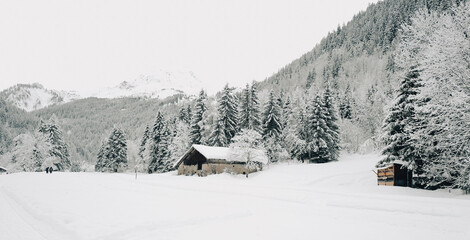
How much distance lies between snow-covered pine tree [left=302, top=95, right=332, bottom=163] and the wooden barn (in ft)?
68.0

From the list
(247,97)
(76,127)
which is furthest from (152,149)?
(76,127)

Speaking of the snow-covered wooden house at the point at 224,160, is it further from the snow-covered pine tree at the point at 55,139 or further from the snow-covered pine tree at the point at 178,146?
the snow-covered pine tree at the point at 55,139

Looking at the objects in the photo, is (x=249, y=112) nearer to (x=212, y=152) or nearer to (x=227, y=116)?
(x=227, y=116)

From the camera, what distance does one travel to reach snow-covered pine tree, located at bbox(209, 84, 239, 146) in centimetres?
4631

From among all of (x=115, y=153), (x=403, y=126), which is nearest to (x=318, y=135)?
(x=403, y=126)

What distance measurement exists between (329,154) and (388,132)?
22294 millimetres

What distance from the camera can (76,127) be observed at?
636 feet

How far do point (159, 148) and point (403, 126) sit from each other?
149 ft

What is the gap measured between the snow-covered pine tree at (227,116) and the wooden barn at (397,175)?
90.7 ft

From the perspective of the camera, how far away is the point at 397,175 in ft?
76.1

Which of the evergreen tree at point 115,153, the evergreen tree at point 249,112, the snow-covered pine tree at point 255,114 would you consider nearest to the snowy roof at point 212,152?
the evergreen tree at point 249,112

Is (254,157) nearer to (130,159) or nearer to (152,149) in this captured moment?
(152,149)

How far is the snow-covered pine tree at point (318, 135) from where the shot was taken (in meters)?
44.8

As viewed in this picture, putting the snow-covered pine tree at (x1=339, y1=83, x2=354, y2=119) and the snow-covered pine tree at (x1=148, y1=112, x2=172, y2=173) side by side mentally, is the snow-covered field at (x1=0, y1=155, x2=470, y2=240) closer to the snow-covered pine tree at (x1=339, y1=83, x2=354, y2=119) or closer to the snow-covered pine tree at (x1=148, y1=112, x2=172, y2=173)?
the snow-covered pine tree at (x1=148, y1=112, x2=172, y2=173)
